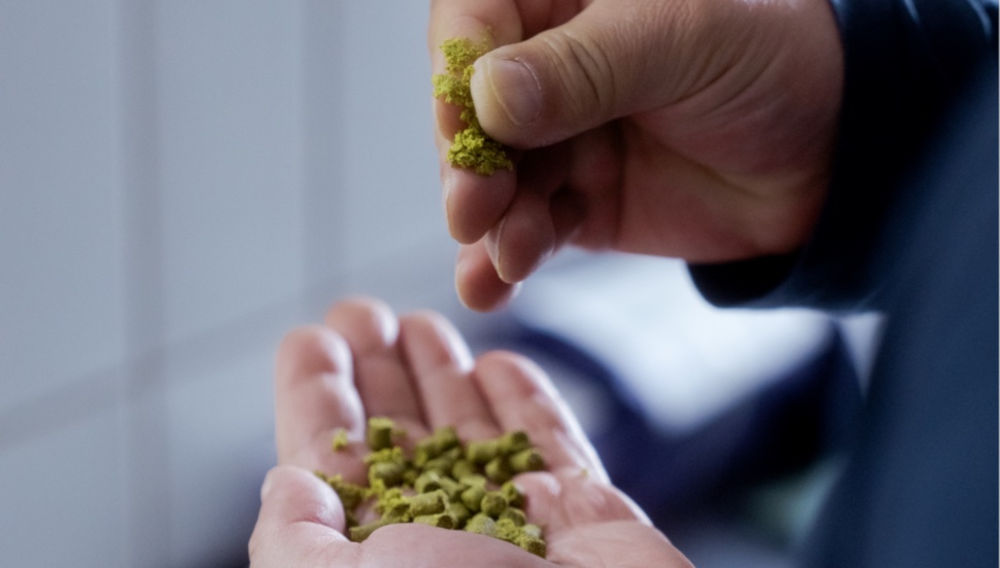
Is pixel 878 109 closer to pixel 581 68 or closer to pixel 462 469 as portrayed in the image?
pixel 581 68

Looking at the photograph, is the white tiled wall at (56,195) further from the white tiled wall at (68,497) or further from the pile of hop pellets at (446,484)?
the pile of hop pellets at (446,484)

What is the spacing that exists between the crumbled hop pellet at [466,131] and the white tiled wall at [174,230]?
509 mm

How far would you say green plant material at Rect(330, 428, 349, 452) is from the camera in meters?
0.79

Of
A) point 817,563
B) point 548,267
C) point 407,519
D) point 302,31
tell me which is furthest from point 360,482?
point 548,267

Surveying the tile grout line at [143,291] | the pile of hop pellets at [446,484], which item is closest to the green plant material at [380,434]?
the pile of hop pellets at [446,484]

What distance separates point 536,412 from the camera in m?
0.87

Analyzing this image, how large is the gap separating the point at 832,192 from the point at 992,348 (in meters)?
0.25

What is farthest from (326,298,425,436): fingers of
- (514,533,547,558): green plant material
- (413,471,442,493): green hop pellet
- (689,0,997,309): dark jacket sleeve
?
(689,0,997,309): dark jacket sleeve

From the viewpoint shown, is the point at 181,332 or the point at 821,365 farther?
the point at 821,365

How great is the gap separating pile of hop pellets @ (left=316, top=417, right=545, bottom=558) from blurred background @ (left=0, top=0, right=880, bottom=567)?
1.43 feet

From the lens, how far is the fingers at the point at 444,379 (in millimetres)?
878

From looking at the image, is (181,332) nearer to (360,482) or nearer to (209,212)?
(209,212)

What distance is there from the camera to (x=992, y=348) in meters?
0.63

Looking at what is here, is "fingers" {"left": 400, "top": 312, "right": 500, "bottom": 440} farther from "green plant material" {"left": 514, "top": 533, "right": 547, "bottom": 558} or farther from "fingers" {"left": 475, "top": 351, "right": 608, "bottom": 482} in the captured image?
"green plant material" {"left": 514, "top": 533, "right": 547, "bottom": 558}
